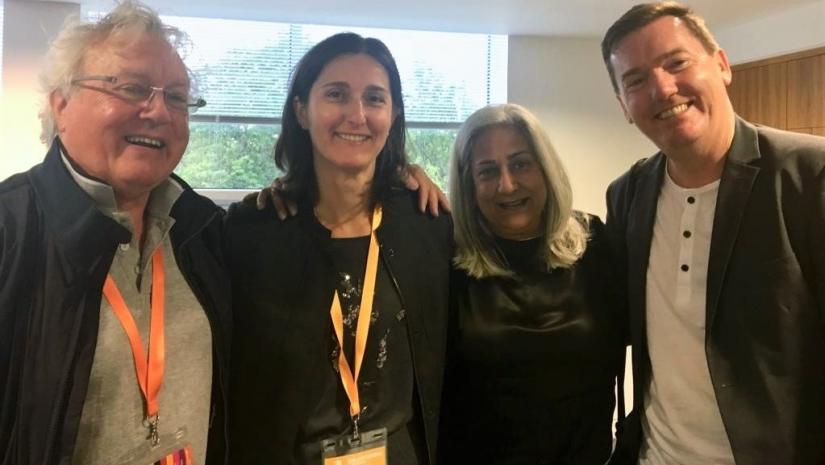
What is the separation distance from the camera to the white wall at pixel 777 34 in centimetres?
→ 496

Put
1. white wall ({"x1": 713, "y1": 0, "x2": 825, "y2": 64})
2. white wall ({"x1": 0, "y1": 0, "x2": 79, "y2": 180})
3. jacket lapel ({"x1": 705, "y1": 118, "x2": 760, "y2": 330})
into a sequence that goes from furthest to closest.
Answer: white wall ({"x1": 713, "y1": 0, "x2": 825, "y2": 64})
white wall ({"x1": 0, "y1": 0, "x2": 79, "y2": 180})
jacket lapel ({"x1": 705, "y1": 118, "x2": 760, "y2": 330})

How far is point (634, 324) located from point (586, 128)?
4.52 metres

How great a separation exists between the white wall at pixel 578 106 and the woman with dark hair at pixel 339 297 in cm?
423

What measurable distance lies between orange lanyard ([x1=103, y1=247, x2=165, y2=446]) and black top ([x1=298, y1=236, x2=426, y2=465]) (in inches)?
15.8

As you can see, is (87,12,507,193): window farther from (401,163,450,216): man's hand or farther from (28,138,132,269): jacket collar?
(28,138,132,269): jacket collar

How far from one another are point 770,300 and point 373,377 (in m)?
1.04

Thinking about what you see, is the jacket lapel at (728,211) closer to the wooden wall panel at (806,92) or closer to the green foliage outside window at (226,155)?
the wooden wall panel at (806,92)

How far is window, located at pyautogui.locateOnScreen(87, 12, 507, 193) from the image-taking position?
5.47 metres

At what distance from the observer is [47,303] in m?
1.21

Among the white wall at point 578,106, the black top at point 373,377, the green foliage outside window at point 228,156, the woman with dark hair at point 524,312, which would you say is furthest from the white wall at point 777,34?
the black top at point 373,377

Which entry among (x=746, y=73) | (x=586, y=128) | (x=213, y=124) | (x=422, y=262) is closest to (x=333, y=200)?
(x=422, y=262)

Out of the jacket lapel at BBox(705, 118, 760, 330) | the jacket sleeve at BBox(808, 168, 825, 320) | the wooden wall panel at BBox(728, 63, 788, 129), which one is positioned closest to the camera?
the jacket sleeve at BBox(808, 168, 825, 320)

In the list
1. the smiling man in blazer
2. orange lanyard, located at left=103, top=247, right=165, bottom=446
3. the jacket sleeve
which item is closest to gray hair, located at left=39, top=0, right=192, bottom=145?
orange lanyard, located at left=103, top=247, right=165, bottom=446

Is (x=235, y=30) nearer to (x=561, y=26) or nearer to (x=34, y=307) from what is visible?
(x=561, y=26)
